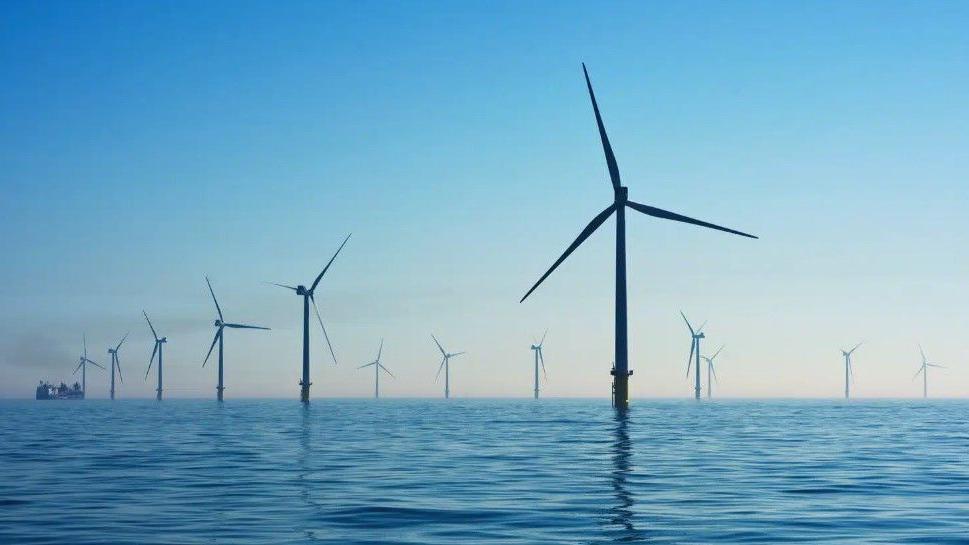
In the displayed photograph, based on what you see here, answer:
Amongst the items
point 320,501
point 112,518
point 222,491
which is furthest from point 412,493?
point 112,518

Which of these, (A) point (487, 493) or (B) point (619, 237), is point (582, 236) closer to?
(B) point (619, 237)

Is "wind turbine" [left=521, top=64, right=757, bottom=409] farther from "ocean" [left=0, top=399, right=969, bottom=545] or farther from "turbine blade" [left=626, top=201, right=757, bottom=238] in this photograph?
"ocean" [left=0, top=399, right=969, bottom=545]

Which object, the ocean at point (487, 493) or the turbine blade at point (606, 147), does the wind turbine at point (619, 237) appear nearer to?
the turbine blade at point (606, 147)

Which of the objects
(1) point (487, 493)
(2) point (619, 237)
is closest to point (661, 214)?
(2) point (619, 237)

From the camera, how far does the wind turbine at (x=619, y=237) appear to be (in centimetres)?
9762

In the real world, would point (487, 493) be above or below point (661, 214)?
below

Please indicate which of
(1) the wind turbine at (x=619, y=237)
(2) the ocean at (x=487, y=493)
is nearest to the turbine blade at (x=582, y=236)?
(1) the wind turbine at (x=619, y=237)

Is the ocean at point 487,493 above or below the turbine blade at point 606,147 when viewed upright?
below

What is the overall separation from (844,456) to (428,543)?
30623mm

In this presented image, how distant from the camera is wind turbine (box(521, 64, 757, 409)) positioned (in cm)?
9762

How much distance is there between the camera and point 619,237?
100812 millimetres

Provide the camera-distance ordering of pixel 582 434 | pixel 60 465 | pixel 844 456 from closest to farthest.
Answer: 1. pixel 60 465
2. pixel 844 456
3. pixel 582 434

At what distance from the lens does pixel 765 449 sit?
172 ft

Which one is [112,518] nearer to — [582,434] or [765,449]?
[765,449]
